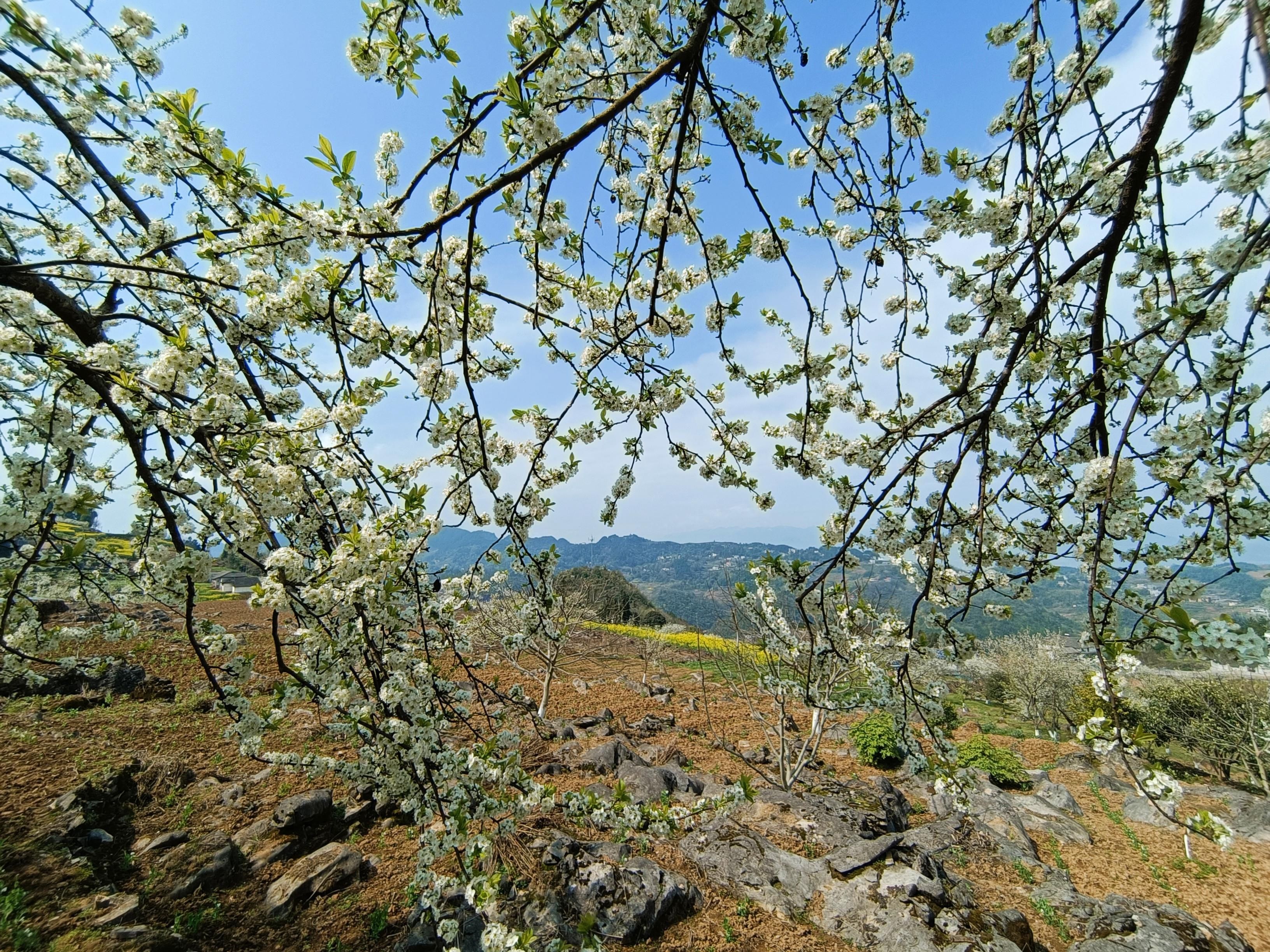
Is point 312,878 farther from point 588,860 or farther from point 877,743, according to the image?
point 877,743

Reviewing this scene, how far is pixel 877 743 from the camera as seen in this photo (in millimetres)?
9711

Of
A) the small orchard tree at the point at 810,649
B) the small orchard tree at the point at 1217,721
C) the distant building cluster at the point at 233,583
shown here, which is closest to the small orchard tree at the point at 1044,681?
the small orchard tree at the point at 1217,721

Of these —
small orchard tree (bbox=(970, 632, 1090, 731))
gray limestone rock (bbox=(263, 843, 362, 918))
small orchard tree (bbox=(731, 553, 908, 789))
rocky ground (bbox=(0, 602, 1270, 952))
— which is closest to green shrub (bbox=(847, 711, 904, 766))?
small orchard tree (bbox=(731, 553, 908, 789))

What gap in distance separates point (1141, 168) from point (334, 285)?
10.3 ft

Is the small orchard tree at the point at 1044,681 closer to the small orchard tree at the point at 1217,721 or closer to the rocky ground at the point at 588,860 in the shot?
the small orchard tree at the point at 1217,721

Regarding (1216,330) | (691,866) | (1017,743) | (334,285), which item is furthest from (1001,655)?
(334,285)

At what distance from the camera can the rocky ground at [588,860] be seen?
4.46m

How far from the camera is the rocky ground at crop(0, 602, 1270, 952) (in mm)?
4457

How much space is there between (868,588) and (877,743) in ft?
28.7

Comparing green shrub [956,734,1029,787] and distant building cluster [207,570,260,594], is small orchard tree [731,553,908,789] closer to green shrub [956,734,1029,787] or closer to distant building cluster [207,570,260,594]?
green shrub [956,734,1029,787]

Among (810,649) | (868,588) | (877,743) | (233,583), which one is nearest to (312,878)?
(810,649)

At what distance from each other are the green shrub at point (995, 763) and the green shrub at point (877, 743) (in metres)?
1.07

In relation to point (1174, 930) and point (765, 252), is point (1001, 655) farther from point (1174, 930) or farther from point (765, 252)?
point (765, 252)

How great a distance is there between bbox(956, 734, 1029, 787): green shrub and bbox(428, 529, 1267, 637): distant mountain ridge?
243 centimetres
